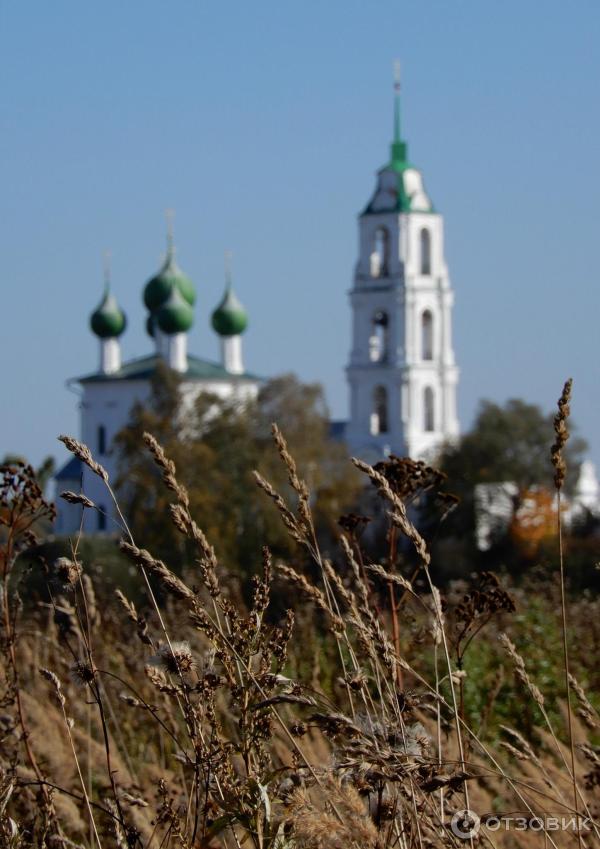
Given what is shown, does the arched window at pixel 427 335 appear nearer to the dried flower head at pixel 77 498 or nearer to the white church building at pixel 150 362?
the white church building at pixel 150 362

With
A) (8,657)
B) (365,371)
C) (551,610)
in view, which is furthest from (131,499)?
(8,657)

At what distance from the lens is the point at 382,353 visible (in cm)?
8375

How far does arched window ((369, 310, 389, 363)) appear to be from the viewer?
83.4 metres

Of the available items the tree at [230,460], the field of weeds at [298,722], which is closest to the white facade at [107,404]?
the tree at [230,460]

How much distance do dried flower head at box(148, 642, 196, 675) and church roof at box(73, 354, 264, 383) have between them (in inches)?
3048

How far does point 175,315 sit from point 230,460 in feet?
73.7

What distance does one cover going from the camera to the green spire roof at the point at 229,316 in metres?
→ 80.9

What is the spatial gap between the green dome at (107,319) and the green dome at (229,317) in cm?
445

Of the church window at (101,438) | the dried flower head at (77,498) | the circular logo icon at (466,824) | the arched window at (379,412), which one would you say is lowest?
the circular logo icon at (466,824)

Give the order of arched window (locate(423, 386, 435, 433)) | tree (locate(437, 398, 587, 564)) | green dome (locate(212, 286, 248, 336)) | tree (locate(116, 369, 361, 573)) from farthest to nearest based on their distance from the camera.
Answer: arched window (locate(423, 386, 435, 433)) < green dome (locate(212, 286, 248, 336)) < tree (locate(437, 398, 587, 564)) < tree (locate(116, 369, 361, 573))

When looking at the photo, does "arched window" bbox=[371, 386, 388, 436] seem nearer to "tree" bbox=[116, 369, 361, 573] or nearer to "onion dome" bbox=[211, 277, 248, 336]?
"onion dome" bbox=[211, 277, 248, 336]

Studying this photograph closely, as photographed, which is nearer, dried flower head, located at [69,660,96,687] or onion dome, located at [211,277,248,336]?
dried flower head, located at [69,660,96,687]

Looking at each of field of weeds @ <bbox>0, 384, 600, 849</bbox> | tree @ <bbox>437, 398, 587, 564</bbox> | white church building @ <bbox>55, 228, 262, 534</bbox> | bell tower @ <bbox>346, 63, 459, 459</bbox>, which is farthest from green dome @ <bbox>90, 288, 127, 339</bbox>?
field of weeds @ <bbox>0, 384, 600, 849</bbox>

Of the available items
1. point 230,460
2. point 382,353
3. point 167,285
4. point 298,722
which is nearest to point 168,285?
point 167,285
